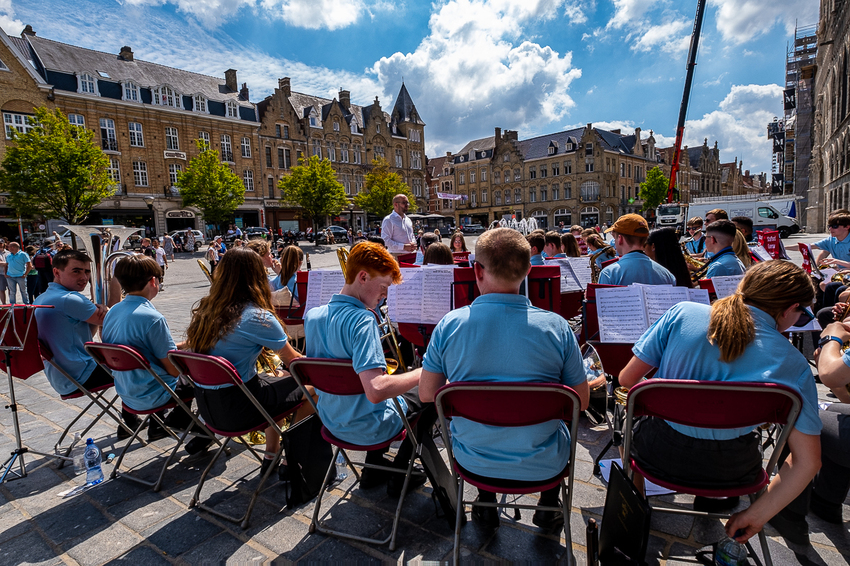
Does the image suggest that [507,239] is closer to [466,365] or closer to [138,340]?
[466,365]

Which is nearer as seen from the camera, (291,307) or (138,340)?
(138,340)

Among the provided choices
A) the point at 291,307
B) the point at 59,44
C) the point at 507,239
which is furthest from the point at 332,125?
the point at 507,239

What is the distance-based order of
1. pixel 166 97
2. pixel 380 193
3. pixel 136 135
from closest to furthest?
pixel 136 135, pixel 166 97, pixel 380 193

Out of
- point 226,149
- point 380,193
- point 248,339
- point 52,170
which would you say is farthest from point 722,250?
point 226,149

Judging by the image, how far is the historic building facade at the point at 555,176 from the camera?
54562 millimetres

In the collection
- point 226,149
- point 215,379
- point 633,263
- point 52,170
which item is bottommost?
point 215,379

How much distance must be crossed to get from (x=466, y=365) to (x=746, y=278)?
1.36m

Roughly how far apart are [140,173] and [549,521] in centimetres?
4131

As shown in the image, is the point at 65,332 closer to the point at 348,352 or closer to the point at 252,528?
the point at 252,528

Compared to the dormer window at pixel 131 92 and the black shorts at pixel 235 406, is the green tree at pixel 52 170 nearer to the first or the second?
the dormer window at pixel 131 92

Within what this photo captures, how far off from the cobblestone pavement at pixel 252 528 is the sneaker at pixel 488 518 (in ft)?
0.13

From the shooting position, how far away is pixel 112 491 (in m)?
3.01

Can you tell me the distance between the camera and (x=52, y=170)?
79.9 ft

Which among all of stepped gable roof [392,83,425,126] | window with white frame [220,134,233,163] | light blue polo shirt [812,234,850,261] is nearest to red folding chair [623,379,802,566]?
light blue polo shirt [812,234,850,261]
